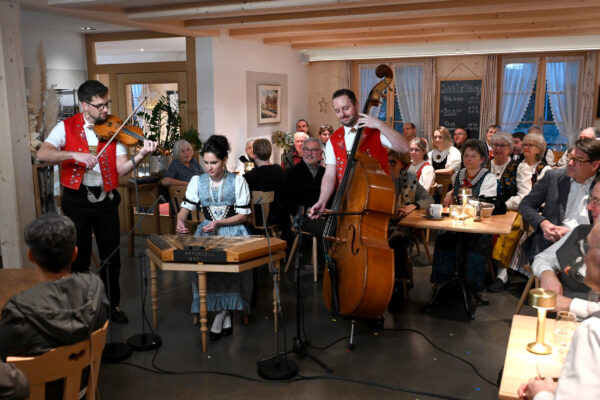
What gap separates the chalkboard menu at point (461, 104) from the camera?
9562 mm

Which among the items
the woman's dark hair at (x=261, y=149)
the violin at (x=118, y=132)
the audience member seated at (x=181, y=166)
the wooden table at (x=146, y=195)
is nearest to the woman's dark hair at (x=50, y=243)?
the violin at (x=118, y=132)

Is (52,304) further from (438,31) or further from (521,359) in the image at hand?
(438,31)

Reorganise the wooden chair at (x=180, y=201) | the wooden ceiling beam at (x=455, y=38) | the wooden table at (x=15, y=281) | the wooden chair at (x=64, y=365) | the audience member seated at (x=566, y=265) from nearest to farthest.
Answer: the wooden chair at (x=64, y=365) → the wooden table at (x=15, y=281) → the audience member seated at (x=566, y=265) → the wooden chair at (x=180, y=201) → the wooden ceiling beam at (x=455, y=38)

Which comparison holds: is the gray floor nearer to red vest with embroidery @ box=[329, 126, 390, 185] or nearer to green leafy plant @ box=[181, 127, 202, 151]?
red vest with embroidery @ box=[329, 126, 390, 185]

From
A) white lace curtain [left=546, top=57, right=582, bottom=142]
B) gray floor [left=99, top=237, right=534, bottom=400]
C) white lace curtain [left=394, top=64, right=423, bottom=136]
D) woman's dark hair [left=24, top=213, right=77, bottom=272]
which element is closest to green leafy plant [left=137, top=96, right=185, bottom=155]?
gray floor [left=99, top=237, right=534, bottom=400]

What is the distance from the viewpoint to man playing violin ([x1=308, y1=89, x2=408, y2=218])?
3.68 m

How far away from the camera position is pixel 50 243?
2.16m

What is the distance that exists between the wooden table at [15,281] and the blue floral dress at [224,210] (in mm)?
1373

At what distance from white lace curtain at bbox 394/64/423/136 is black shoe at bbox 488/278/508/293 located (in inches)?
207

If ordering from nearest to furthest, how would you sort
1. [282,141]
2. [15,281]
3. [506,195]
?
Result: [15,281] < [506,195] < [282,141]

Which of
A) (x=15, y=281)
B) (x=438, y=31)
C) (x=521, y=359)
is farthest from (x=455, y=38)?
(x=15, y=281)

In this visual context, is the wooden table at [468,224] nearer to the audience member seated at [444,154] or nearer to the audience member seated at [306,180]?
the audience member seated at [306,180]

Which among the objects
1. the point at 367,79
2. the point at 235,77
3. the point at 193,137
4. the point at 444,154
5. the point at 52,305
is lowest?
the point at 52,305

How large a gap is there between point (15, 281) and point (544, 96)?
8996 millimetres
